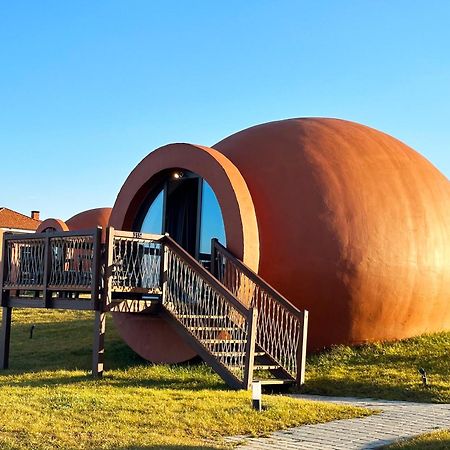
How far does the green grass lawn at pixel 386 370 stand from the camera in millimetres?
9039

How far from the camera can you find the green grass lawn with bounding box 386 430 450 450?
18.9 feet

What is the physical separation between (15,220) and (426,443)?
4448 centimetres

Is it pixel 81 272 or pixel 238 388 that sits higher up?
pixel 81 272

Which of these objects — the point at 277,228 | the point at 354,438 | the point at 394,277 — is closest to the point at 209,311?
the point at 277,228

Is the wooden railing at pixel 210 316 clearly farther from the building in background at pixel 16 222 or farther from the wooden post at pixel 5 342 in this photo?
the building in background at pixel 16 222

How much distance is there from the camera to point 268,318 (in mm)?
10148

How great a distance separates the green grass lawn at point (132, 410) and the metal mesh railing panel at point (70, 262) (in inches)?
52.8

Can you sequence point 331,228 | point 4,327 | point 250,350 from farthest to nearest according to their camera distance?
point 4,327 < point 331,228 < point 250,350

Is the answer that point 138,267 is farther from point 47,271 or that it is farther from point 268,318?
point 268,318

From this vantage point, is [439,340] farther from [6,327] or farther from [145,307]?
[6,327]

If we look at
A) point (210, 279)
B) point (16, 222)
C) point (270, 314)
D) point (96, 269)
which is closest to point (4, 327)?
point (96, 269)

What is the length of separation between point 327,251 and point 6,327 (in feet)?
18.2

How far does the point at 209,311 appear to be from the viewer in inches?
391

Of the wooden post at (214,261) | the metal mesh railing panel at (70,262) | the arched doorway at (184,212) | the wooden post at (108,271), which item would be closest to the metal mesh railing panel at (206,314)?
the wooden post at (214,261)
